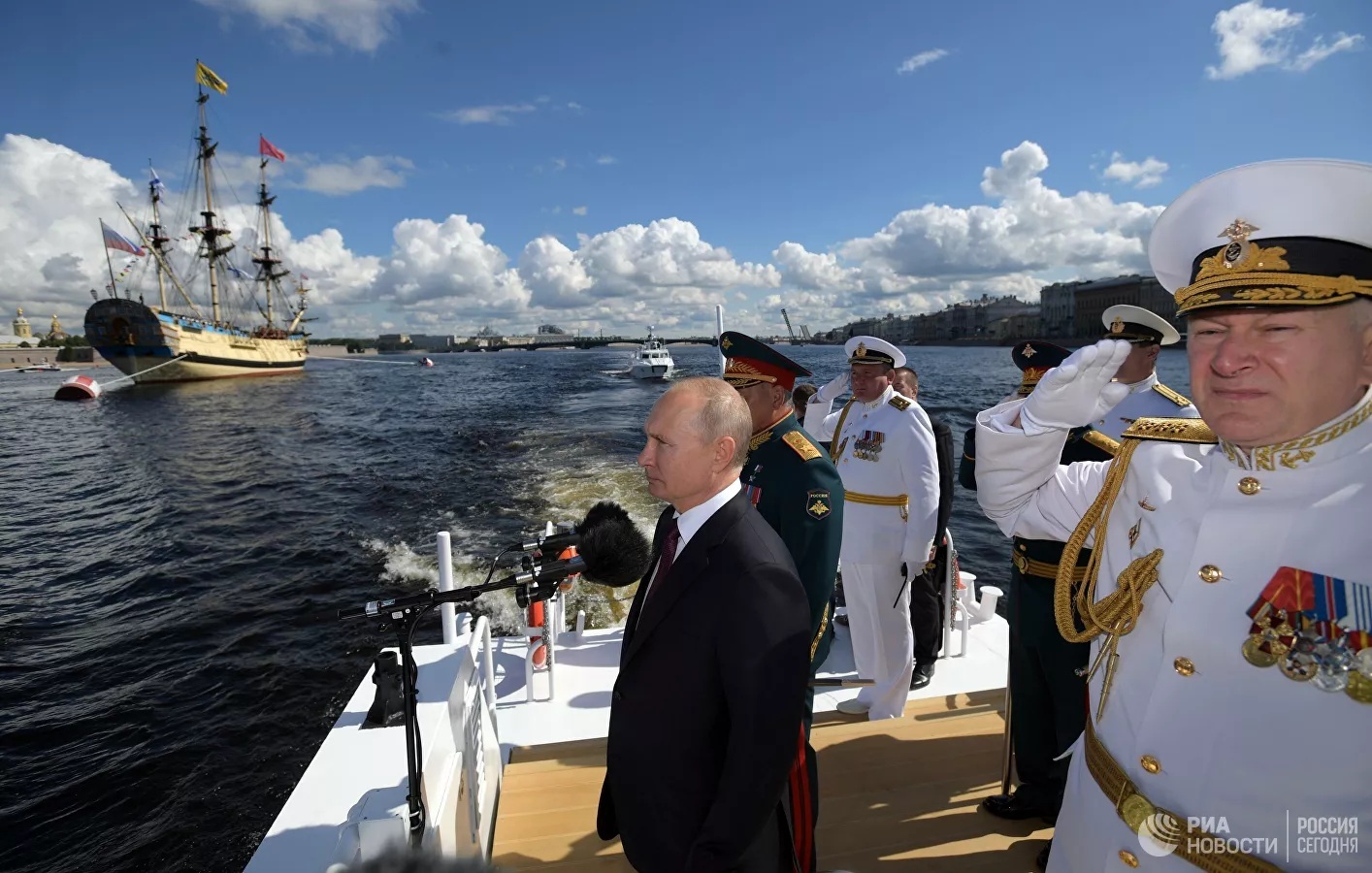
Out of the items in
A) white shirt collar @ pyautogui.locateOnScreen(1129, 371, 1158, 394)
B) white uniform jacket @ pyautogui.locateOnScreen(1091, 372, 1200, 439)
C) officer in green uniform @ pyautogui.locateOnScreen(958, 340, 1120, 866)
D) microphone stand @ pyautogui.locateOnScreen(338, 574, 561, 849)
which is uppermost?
white shirt collar @ pyautogui.locateOnScreen(1129, 371, 1158, 394)

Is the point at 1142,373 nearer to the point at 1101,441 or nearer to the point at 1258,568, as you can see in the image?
the point at 1101,441

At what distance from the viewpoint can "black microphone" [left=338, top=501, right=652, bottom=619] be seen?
1732 mm

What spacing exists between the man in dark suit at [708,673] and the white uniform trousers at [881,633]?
2264 millimetres

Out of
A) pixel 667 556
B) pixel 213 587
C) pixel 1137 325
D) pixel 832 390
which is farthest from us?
pixel 213 587

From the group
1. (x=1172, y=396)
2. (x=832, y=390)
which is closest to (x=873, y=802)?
(x=1172, y=396)

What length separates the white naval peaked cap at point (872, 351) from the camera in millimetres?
4289

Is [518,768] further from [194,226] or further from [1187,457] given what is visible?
[194,226]

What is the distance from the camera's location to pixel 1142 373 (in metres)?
3.66

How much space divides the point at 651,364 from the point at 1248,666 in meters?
49.5

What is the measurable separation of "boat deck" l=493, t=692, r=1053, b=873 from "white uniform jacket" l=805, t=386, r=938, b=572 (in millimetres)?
1030

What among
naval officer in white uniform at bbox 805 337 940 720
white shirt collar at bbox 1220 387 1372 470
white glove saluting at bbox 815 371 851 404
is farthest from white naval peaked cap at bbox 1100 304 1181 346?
A: white glove saluting at bbox 815 371 851 404

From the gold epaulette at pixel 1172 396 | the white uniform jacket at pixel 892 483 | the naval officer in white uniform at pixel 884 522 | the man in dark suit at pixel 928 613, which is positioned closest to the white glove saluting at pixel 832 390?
the man in dark suit at pixel 928 613

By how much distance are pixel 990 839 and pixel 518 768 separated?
2338mm

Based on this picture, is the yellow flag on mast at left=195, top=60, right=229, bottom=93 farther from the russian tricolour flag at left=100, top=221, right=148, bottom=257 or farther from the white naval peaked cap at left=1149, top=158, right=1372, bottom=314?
the white naval peaked cap at left=1149, top=158, right=1372, bottom=314
